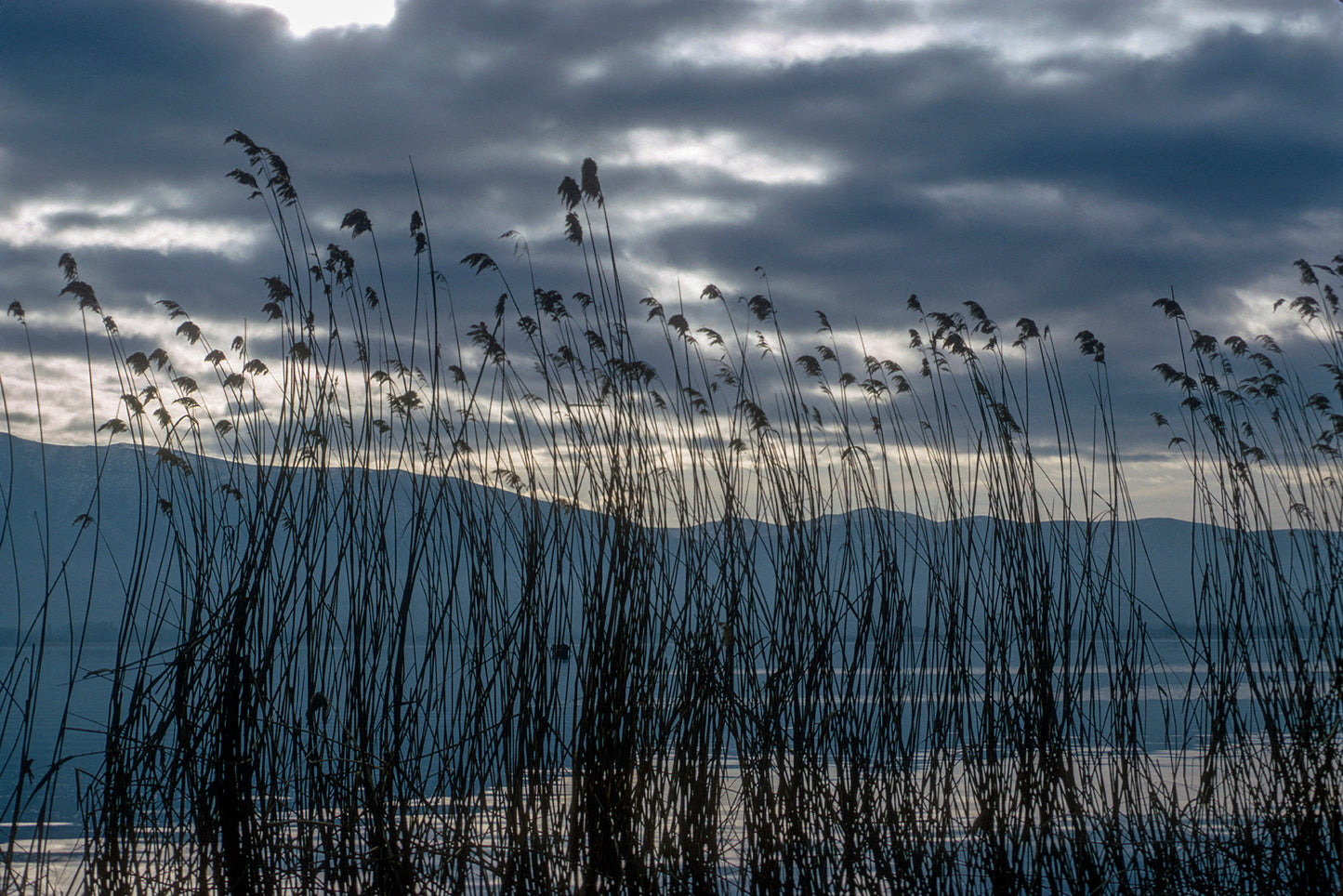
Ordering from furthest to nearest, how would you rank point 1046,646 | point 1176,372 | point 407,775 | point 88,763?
point 88,763 < point 1176,372 < point 1046,646 < point 407,775

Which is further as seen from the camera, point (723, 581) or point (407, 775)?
point (723, 581)

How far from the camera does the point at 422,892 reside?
6.96 ft

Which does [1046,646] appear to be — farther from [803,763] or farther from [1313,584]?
[1313,584]

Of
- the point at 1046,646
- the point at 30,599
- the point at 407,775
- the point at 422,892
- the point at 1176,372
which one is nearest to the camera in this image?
the point at 422,892

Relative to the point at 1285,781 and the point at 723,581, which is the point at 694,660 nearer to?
the point at 723,581

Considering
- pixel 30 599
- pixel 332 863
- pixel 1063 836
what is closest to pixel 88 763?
pixel 332 863

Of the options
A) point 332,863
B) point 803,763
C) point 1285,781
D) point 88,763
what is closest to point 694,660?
point 803,763

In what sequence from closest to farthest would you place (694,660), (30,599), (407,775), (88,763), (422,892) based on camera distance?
(422,892) < (407,775) < (694,660) < (88,763) < (30,599)

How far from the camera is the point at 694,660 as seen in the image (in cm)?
253

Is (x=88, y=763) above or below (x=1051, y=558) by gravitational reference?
below

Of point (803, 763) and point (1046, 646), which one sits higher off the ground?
point (1046, 646)

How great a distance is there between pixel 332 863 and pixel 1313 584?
332 centimetres

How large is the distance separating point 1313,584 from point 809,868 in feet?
7.18

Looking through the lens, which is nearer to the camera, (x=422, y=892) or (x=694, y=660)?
(x=422, y=892)
